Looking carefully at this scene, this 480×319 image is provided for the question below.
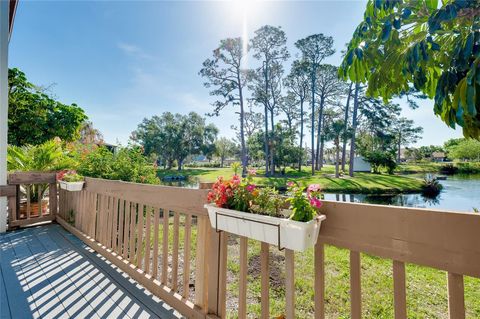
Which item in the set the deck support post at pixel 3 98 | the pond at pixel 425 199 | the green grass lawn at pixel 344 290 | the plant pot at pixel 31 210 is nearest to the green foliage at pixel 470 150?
the pond at pixel 425 199

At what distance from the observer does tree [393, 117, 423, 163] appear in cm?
3217

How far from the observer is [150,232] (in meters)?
2.25

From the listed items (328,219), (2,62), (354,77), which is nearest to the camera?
(328,219)

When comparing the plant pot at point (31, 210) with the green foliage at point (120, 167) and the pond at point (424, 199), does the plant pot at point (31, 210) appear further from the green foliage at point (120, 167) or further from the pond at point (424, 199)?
the pond at point (424, 199)

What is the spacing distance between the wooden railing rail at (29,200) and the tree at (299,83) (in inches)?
755

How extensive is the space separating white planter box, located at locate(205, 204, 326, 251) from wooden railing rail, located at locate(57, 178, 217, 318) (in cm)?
38

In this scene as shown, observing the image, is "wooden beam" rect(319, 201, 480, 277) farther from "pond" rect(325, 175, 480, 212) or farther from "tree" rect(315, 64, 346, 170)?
"tree" rect(315, 64, 346, 170)

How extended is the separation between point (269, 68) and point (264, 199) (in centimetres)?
2000

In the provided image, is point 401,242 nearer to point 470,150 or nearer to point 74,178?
point 74,178

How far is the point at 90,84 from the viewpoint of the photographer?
12.3m

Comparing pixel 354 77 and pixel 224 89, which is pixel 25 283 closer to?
pixel 354 77

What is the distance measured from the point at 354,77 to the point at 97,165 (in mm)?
3504

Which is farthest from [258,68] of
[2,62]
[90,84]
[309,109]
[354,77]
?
[354,77]

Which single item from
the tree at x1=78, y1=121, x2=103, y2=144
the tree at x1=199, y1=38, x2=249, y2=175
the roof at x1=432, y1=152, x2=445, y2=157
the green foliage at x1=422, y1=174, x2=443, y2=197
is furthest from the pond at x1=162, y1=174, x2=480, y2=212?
the roof at x1=432, y1=152, x2=445, y2=157
